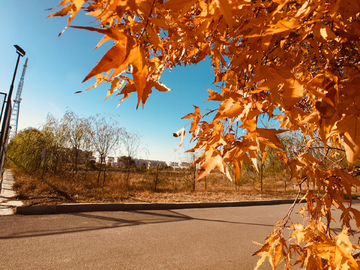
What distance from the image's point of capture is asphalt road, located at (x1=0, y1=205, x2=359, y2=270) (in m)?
2.16

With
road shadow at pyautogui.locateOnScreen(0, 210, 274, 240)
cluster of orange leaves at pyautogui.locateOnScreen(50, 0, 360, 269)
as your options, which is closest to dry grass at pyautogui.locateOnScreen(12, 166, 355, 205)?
road shadow at pyautogui.locateOnScreen(0, 210, 274, 240)

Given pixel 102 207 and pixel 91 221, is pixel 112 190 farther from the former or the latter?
pixel 91 221

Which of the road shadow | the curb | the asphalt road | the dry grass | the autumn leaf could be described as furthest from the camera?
the dry grass

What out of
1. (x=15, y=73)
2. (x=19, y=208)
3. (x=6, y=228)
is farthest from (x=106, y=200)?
(x=15, y=73)

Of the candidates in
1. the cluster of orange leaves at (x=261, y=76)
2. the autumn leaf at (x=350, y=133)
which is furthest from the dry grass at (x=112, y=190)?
the autumn leaf at (x=350, y=133)

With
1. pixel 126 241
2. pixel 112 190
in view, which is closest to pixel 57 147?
pixel 112 190

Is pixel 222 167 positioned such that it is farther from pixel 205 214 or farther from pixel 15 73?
pixel 15 73

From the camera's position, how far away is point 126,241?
107 inches

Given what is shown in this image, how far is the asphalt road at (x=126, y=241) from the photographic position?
216 cm

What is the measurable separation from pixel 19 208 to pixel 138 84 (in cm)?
500

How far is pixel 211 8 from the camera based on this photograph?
49cm

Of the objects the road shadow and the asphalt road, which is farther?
the road shadow

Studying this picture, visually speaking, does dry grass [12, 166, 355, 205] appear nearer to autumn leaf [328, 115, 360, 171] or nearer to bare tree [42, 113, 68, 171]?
bare tree [42, 113, 68, 171]

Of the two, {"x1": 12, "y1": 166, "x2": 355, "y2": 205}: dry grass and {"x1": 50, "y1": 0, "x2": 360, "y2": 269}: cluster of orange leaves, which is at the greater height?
{"x1": 50, "y1": 0, "x2": 360, "y2": 269}: cluster of orange leaves
